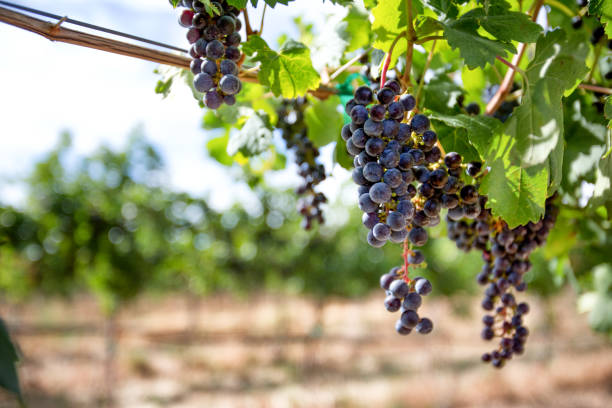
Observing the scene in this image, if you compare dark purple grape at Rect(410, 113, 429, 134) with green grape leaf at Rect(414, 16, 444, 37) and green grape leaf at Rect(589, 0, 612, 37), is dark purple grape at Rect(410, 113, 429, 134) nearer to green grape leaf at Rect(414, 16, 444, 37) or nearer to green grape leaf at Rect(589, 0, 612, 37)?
green grape leaf at Rect(414, 16, 444, 37)

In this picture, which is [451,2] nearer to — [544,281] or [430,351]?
[544,281]

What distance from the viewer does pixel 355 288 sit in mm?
16250

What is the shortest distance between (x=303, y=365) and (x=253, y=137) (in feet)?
53.3

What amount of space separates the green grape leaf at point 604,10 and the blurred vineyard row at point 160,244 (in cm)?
812

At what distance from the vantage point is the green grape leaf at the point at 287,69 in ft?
3.93

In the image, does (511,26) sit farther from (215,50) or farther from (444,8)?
(215,50)

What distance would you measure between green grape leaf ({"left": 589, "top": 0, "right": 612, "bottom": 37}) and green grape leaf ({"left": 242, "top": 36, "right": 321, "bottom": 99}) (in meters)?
0.69

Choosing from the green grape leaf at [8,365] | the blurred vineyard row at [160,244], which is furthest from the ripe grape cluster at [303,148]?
the blurred vineyard row at [160,244]

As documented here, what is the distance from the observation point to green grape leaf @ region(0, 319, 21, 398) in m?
1.04

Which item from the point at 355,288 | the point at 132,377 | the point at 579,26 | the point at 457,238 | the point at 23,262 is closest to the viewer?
the point at 457,238

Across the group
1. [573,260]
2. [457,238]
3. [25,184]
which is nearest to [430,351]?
[25,184]

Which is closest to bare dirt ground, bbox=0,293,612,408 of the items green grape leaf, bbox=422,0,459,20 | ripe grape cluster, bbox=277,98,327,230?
ripe grape cluster, bbox=277,98,327,230

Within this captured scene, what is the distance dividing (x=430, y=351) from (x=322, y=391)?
205 inches

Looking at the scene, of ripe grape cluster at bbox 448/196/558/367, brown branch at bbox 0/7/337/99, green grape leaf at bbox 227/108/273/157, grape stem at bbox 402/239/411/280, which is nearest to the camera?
brown branch at bbox 0/7/337/99
